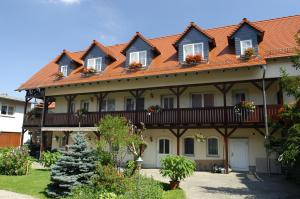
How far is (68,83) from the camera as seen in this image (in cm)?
2589

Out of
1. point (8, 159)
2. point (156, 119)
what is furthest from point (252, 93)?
point (8, 159)

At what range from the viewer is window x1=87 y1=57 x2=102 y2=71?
26820 mm

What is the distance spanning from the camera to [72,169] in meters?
13.9

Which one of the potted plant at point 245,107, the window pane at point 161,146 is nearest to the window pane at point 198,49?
the potted plant at point 245,107

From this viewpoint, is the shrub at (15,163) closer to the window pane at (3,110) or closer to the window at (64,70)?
the window at (64,70)

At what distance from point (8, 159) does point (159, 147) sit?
11.3 metres

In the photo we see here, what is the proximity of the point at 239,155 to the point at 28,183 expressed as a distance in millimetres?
14203

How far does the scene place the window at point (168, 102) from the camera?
78.8 ft

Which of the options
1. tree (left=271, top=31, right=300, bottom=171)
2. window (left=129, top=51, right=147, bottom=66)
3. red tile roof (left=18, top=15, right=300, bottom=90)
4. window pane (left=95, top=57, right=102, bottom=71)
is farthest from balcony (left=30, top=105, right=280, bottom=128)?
tree (left=271, top=31, right=300, bottom=171)

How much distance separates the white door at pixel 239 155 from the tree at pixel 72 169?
11.1 meters

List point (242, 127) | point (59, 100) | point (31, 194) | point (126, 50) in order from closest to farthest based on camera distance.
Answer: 1. point (31, 194)
2. point (242, 127)
3. point (126, 50)
4. point (59, 100)

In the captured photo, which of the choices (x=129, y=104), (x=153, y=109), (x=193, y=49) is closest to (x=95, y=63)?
(x=129, y=104)

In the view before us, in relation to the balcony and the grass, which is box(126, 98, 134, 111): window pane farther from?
the grass

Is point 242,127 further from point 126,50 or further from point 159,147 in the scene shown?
point 126,50
